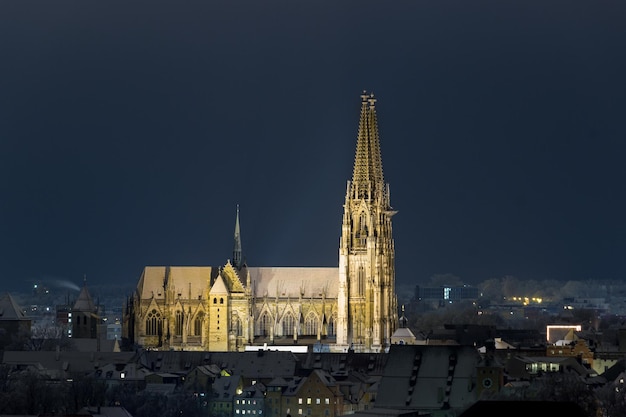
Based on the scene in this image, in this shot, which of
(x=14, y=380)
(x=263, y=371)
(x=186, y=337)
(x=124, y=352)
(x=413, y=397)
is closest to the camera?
(x=413, y=397)

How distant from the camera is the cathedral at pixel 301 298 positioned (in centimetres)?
18175

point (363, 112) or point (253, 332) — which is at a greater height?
point (363, 112)

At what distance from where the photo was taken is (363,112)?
18662 cm

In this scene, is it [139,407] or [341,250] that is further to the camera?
[341,250]

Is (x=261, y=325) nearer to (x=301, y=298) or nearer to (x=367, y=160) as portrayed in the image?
(x=301, y=298)

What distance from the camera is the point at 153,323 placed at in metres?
187

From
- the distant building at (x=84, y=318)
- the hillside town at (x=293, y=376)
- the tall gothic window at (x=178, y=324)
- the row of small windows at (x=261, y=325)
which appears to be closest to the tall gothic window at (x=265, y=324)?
the row of small windows at (x=261, y=325)

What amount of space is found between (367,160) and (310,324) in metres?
13.1

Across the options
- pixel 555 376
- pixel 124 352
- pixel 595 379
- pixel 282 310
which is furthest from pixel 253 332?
pixel 555 376

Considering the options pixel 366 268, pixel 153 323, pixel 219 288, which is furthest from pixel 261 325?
pixel 366 268

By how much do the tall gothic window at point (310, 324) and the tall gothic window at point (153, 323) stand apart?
10.8 m

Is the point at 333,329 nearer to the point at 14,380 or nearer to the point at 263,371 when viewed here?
the point at 263,371

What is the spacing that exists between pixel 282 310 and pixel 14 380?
4651cm

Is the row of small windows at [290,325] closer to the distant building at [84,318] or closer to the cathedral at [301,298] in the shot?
the cathedral at [301,298]
